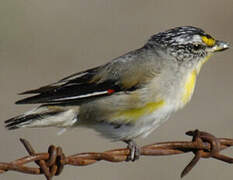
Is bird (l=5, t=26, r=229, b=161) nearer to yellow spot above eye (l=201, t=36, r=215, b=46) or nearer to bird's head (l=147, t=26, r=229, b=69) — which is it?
bird's head (l=147, t=26, r=229, b=69)

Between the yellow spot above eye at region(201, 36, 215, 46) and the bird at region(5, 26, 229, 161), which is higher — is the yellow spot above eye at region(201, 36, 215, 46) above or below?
above

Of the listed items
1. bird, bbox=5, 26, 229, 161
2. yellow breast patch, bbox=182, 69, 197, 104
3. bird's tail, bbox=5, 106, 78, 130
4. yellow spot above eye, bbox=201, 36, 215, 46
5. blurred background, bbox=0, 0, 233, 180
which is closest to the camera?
bird's tail, bbox=5, 106, 78, 130

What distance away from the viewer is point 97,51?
16156 mm

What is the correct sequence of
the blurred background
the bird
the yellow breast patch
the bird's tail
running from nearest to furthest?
the bird's tail
the bird
the yellow breast patch
the blurred background

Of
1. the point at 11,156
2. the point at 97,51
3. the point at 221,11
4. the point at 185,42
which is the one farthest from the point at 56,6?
the point at 185,42

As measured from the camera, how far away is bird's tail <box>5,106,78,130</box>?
24.5 feet

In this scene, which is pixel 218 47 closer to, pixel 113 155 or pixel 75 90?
pixel 75 90

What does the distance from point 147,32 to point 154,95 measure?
31.4ft

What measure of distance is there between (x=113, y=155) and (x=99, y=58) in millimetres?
9799

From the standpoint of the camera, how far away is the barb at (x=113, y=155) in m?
5.70

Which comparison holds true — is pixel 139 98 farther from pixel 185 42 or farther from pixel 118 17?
pixel 118 17

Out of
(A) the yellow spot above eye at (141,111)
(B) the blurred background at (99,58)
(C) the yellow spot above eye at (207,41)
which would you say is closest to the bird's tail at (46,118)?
(A) the yellow spot above eye at (141,111)

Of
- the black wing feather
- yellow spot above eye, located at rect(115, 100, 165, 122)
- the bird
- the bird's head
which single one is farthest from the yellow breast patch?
the black wing feather

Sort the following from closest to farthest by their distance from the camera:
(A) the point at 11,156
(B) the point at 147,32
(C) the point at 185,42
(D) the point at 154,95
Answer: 1. (D) the point at 154,95
2. (C) the point at 185,42
3. (A) the point at 11,156
4. (B) the point at 147,32
